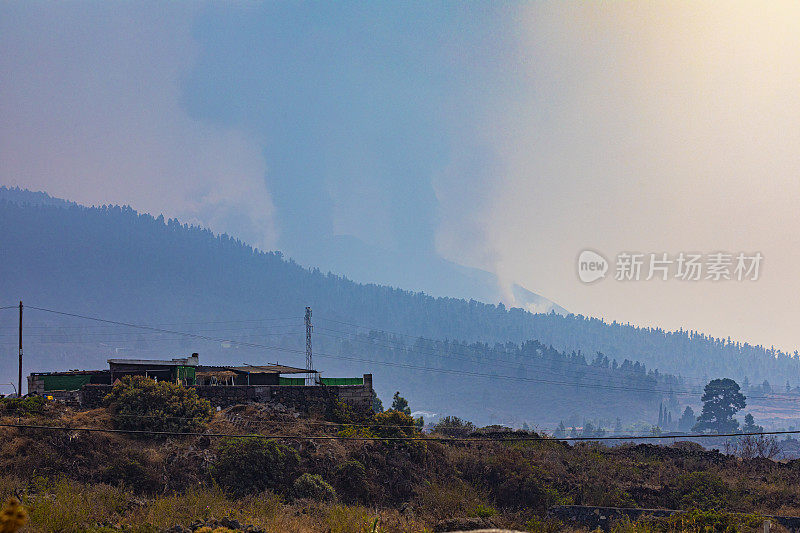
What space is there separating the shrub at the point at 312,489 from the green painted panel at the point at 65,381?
75.5 feet

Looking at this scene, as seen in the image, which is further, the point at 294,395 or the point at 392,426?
the point at 294,395

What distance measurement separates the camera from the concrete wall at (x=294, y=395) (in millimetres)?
45438

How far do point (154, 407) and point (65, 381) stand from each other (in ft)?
43.1

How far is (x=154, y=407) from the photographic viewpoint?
1549 inches

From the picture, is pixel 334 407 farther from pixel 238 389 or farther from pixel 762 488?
pixel 762 488

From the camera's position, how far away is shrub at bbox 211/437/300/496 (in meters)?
34.5

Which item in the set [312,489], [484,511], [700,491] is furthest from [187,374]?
[700,491]

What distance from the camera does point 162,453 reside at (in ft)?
119

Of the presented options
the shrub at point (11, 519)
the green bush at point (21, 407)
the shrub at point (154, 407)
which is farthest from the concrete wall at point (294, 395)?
the shrub at point (11, 519)

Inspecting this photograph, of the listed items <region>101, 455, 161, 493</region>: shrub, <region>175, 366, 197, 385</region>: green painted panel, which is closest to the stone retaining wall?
<region>101, 455, 161, 493</region>: shrub

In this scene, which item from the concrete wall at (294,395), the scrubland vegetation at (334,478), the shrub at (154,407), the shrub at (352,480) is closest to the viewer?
the scrubland vegetation at (334,478)

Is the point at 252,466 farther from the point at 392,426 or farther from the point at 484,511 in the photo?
the point at 484,511

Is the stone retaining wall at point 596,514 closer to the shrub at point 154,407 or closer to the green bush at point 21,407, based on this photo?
the shrub at point 154,407

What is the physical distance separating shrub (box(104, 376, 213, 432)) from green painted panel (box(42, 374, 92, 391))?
8424mm
